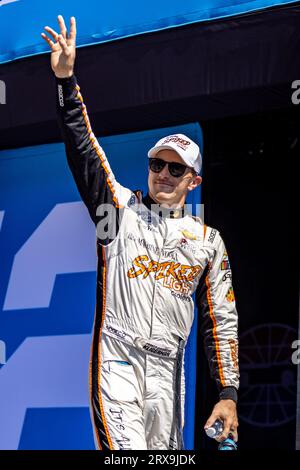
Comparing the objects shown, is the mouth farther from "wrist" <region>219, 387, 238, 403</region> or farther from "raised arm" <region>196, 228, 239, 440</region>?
"wrist" <region>219, 387, 238, 403</region>

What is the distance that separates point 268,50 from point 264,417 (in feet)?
6.80

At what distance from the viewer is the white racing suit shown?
12.7 feet

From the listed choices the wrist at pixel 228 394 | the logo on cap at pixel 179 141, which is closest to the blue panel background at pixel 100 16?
the logo on cap at pixel 179 141

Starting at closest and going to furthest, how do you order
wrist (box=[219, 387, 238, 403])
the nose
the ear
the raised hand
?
1. the raised hand
2. wrist (box=[219, 387, 238, 403])
3. the nose
4. the ear

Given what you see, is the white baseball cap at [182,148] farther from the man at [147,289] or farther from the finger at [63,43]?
the finger at [63,43]

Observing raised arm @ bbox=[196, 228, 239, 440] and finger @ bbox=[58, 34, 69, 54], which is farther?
raised arm @ bbox=[196, 228, 239, 440]

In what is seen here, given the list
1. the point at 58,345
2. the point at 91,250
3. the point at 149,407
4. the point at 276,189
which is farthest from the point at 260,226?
the point at 149,407

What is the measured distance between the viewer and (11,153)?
18.2 feet

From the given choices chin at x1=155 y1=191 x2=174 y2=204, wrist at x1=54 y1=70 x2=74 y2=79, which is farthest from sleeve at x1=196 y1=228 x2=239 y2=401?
wrist at x1=54 y1=70 x2=74 y2=79

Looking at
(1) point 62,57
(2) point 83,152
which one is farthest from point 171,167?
(1) point 62,57

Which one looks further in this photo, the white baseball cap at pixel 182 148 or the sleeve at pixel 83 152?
the white baseball cap at pixel 182 148

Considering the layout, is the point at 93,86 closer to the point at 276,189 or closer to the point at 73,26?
the point at 73,26

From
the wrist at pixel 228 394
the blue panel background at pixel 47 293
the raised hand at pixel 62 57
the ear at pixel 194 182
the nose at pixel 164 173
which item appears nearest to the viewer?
the raised hand at pixel 62 57

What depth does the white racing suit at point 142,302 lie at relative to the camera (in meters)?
3.87
